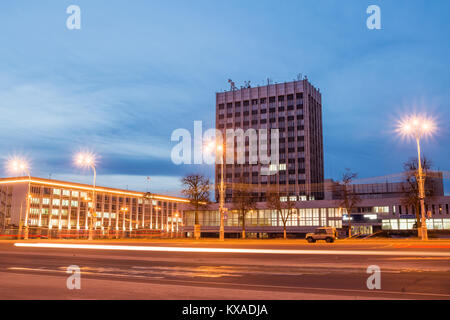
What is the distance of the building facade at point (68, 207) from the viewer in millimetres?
106812

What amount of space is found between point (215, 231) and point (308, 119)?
62394mm

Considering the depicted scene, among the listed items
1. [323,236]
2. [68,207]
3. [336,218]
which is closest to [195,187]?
[323,236]

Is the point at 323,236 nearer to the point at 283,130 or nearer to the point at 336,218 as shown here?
the point at 336,218

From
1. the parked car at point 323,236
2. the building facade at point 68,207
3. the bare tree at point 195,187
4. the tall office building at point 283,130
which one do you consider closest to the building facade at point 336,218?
the building facade at point 68,207

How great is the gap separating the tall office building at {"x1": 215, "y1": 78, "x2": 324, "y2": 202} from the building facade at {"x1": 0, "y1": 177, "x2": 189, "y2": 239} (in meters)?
33.8

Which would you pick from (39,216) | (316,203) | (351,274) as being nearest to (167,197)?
(39,216)

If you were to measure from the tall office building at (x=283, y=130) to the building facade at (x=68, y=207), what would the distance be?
1331 inches

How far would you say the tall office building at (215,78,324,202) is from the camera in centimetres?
13988

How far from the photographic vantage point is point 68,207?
11669 centimetres

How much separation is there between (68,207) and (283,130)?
75.0 meters

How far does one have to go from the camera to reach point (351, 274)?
13250 millimetres

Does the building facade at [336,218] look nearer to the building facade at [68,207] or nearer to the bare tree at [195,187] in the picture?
the building facade at [68,207]
